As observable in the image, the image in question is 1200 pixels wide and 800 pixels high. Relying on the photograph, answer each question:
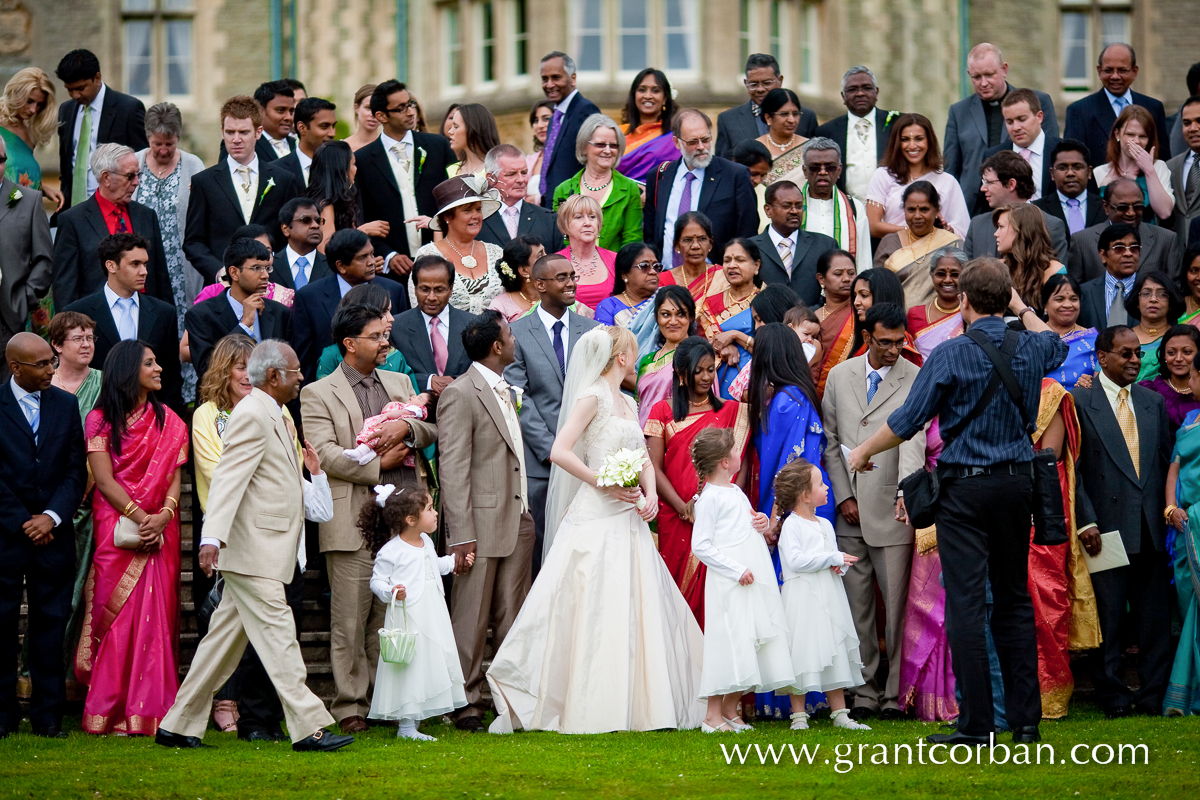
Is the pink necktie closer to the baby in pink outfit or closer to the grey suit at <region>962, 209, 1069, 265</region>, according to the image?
the baby in pink outfit

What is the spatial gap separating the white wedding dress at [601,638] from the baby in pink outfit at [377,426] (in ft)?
3.48

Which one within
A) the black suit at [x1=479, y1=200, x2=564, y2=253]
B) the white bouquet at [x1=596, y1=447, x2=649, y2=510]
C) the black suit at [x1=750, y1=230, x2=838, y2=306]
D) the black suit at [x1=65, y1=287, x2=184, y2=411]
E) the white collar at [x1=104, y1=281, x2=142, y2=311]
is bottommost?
the white bouquet at [x1=596, y1=447, x2=649, y2=510]

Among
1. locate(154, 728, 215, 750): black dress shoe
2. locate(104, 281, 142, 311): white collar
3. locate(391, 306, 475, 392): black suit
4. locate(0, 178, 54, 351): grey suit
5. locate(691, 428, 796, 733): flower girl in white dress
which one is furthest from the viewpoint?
locate(0, 178, 54, 351): grey suit

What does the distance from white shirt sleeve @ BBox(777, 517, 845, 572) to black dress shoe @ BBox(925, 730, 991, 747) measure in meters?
1.32

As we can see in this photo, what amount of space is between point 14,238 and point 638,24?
11.6m

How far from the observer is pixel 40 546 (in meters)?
9.03

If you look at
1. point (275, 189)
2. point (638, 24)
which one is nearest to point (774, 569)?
point (275, 189)

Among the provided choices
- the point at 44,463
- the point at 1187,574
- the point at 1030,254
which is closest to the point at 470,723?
the point at 44,463

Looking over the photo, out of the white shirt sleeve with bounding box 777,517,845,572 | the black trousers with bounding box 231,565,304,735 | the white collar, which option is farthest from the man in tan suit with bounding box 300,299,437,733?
the white shirt sleeve with bounding box 777,517,845,572

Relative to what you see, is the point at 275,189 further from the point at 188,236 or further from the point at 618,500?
the point at 618,500

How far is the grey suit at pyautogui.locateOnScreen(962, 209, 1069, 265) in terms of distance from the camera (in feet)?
37.6

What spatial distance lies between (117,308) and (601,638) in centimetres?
434

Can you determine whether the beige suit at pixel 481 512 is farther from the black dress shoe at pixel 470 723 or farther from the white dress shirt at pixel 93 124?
the white dress shirt at pixel 93 124

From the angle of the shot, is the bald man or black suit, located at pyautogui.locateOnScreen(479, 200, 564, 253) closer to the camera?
the bald man
